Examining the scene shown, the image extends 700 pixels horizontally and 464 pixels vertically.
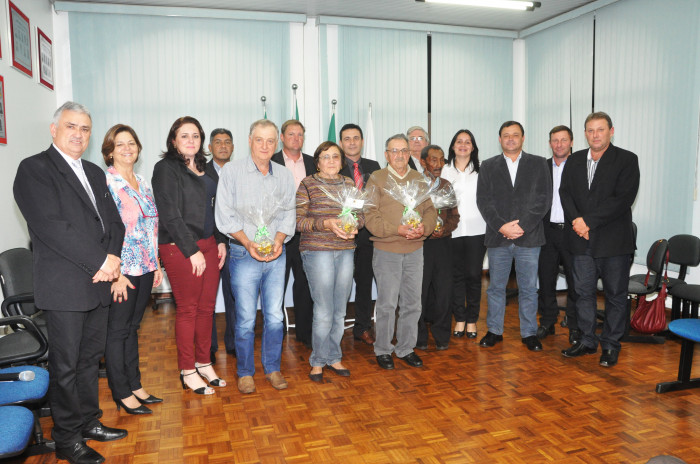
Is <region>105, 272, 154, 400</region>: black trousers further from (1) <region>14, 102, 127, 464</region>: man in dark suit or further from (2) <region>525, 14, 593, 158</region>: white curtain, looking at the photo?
(2) <region>525, 14, 593, 158</region>: white curtain

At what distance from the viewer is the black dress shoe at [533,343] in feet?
13.4

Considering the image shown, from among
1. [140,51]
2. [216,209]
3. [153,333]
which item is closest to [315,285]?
[216,209]

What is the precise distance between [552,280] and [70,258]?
→ 3700mm

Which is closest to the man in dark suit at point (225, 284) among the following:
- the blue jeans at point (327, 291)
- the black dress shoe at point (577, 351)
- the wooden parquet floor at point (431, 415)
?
the wooden parquet floor at point (431, 415)

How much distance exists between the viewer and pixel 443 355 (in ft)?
13.0

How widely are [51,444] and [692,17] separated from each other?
6.16 meters

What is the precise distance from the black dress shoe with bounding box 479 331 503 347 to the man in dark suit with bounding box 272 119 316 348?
1.40 m

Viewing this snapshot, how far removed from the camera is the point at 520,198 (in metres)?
3.96

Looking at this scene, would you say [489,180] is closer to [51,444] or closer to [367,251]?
[367,251]

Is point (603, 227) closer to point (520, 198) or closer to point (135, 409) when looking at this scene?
point (520, 198)

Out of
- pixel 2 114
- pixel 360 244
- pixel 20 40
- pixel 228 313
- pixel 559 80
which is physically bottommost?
pixel 228 313

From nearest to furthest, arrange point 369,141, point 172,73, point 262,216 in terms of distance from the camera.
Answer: point 262,216, point 172,73, point 369,141

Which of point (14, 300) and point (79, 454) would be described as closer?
point (79, 454)

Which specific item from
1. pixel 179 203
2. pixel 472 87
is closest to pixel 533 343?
pixel 179 203
